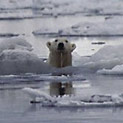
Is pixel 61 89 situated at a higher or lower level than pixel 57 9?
lower

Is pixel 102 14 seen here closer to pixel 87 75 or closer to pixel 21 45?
pixel 21 45

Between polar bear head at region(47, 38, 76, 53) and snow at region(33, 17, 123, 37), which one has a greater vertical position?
snow at region(33, 17, 123, 37)

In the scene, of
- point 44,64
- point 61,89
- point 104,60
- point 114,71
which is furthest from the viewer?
point 104,60

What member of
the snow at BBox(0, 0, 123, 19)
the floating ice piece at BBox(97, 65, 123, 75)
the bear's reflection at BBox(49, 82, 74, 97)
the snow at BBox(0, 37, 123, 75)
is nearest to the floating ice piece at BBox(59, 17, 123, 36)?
the snow at BBox(0, 0, 123, 19)

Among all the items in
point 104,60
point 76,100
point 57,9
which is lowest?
point 76,100

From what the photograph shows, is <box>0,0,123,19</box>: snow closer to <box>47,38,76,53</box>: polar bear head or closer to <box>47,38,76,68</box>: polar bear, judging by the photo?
<box>47,38,76,53</box>: polar bear head

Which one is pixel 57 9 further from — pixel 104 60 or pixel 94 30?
pixel 104 60

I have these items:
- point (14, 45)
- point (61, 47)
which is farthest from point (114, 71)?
point (14, 45)

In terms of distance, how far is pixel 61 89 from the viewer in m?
10.0

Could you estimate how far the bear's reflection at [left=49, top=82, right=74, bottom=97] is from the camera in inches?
379

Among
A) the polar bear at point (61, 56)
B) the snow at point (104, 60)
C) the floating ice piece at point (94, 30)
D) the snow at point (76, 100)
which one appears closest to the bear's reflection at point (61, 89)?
the snow at point (76, 100)

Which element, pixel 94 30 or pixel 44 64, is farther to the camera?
pixel 94 30

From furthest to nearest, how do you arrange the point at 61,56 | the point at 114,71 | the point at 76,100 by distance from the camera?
the point at 61,56
the point at 114,71
the point at 76,100

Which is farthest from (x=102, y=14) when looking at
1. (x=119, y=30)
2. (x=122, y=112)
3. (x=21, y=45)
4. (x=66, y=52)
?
(x=122, y=112)
